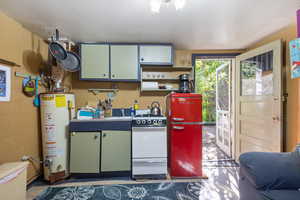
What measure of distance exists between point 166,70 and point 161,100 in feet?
2.05

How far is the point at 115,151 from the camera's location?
2.14 metres

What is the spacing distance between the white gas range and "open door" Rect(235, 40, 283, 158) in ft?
5.10

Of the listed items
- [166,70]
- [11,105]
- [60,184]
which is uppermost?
[166,70]

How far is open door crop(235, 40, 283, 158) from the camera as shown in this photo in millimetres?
1944

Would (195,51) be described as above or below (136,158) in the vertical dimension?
above

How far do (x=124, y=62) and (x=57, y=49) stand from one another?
1.02m

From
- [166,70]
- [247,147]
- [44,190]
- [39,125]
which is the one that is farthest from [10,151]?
[247,147]

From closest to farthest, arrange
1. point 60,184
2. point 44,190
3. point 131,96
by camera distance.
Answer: point 44,190, point 60,184, point 131,96

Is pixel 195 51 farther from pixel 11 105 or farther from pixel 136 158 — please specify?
pixel 11 105

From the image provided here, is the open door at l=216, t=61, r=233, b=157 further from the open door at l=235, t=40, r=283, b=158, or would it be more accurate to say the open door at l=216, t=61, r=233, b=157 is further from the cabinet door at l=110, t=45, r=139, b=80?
the cabinet door at l=110, t=45, r=139, b=80

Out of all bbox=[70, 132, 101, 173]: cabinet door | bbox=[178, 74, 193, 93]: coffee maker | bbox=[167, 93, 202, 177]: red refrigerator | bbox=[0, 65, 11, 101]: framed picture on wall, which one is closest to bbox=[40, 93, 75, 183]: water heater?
bbox=[70, 132, 101, 173]: cabinet door

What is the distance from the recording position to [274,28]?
2043mm

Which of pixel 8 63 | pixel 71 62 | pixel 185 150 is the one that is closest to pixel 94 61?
pixel 71 62

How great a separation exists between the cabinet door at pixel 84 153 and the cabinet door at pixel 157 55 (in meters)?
1.58
